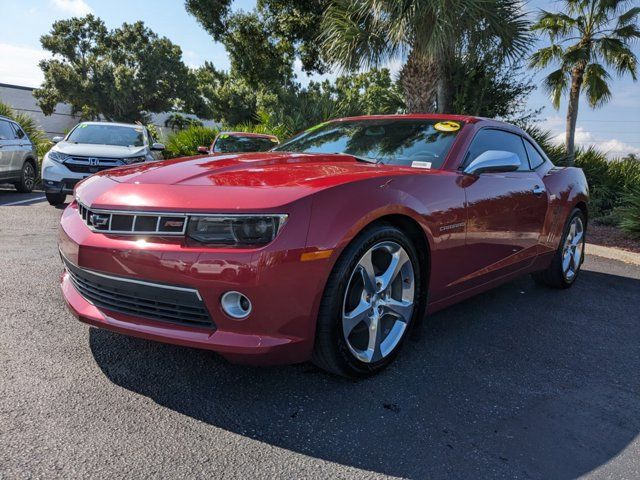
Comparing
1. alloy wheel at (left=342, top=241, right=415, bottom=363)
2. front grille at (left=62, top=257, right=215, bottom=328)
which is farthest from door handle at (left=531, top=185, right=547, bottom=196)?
front grille at (left=62, top=257, right=215, bottom=328)

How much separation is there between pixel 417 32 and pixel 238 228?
354 inches

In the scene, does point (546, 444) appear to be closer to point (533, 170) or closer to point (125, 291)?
point (125, 291)

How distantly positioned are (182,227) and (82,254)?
0.55m

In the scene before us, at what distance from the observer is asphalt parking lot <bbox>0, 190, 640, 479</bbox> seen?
195cm

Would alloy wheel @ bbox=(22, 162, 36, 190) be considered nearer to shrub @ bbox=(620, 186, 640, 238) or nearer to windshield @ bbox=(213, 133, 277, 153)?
windshield @ bbox=(213, 133, 277, 153)

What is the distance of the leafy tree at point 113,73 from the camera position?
4144 cm

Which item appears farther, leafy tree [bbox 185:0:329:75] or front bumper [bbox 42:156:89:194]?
leafy tree [bbox 185:0:329:75]

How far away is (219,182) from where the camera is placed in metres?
2.41

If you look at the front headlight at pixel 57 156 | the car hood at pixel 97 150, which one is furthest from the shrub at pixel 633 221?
the front headlight at pixel 57 156

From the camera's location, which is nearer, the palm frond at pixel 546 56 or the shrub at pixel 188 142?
the shrub at pixel 188 142

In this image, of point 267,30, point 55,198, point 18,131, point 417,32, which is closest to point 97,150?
point 55,198

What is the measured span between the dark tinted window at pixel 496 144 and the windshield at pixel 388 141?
0.17 meters

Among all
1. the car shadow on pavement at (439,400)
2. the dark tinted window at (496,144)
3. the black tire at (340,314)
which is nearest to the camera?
the car shadow on pavement at (439,400)

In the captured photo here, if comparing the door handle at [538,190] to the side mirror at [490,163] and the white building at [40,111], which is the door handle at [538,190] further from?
the white building at [40,111]
